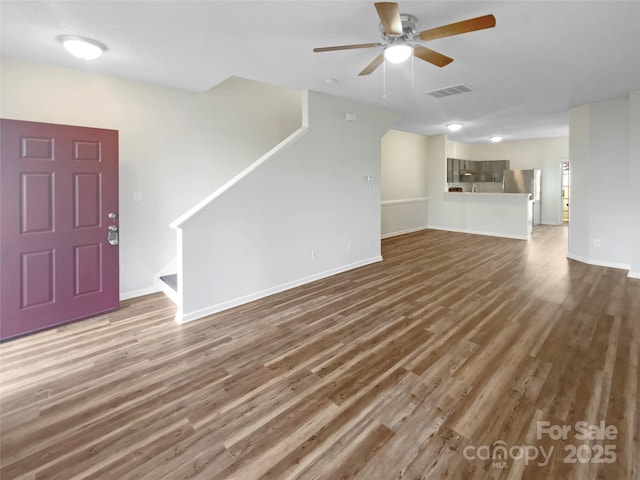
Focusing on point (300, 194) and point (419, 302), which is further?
point (300, 194)

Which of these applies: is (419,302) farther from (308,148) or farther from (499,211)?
(499,211)

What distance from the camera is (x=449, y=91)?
15.1ft

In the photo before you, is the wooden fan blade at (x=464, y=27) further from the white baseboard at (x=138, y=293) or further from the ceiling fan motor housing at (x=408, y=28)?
the white baseboard at (x=138, y=293)

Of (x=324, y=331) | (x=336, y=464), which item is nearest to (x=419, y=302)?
(x=324, y=331)

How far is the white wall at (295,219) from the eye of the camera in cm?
360

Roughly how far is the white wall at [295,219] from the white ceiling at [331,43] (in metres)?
0.77

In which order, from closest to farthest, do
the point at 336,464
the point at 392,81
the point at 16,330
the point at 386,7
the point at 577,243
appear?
the point at 336,464, the point at 386,7, the point at 16,330, the point at 392,81, the point at 577,243

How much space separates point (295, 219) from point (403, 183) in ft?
16.8

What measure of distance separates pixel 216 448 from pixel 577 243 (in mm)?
6694

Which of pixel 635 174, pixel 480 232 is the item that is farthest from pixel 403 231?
pixel 635 174

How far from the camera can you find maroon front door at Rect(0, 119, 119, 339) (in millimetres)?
3066

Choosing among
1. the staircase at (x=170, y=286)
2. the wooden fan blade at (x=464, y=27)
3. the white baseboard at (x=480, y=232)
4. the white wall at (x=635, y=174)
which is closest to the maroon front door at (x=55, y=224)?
the staircase at (x=170, y=286)

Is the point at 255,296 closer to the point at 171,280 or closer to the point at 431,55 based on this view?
the point at 171,280

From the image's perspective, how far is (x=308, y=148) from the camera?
452 centimetres
